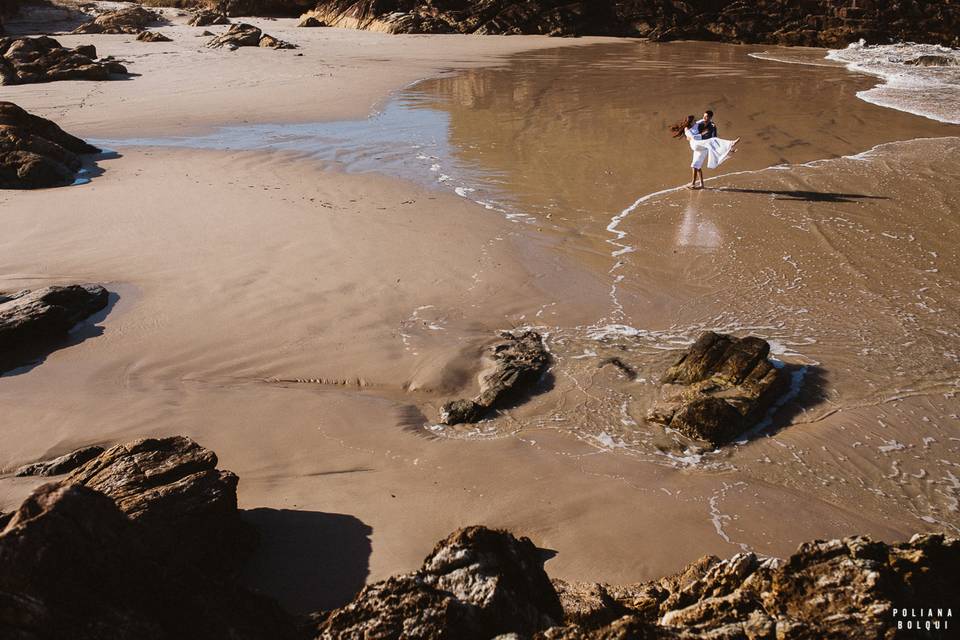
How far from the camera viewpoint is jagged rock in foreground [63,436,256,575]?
384 centimetres

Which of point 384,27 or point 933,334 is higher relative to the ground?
point 384,27

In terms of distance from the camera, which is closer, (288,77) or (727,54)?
(288,77)

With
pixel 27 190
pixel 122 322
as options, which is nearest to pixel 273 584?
pixel 122 322

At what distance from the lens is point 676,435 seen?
564 cm

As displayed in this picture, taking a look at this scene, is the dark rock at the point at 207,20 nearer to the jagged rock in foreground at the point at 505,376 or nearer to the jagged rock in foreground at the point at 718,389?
the jagged rock in foreground at the point at 505,376

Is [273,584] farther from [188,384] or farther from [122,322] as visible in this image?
[122,322]

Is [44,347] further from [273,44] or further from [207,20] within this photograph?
[207,20]

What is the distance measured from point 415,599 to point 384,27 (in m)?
36.5

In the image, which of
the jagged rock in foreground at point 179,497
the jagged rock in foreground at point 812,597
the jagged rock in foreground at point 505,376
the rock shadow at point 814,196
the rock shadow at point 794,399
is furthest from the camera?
the rock shadow at point 814,196

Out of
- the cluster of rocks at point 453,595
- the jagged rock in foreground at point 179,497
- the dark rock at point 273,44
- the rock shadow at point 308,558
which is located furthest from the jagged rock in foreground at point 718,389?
the dark rock at point 273,44

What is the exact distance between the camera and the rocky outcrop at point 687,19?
31.7 m

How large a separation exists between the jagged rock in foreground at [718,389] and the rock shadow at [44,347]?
556 centimetres

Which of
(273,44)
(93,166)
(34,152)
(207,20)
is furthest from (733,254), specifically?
(207,20)

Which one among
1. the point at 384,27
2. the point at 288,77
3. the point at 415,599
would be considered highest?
the point at 384,27
